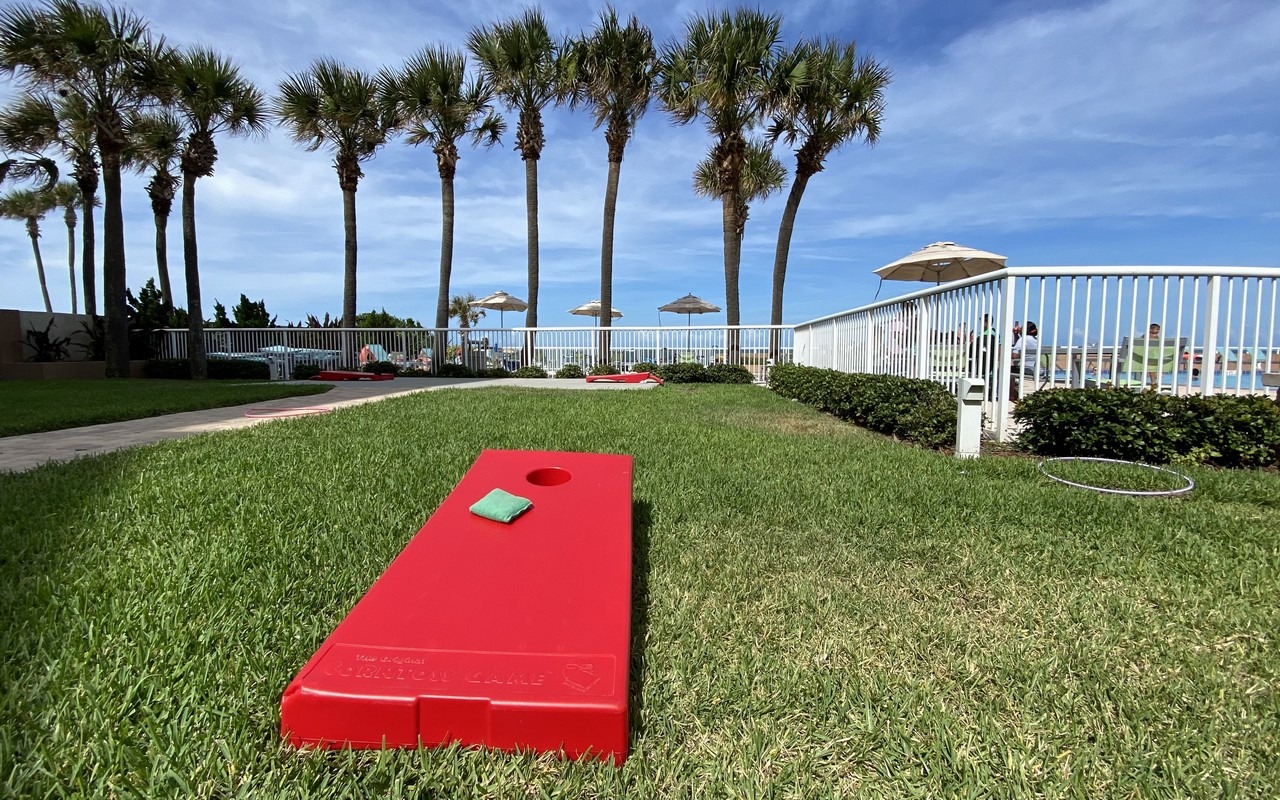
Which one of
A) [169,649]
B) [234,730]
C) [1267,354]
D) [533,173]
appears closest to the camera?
[234,730]

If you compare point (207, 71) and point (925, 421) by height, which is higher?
point (207, 71)

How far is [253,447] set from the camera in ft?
13.3

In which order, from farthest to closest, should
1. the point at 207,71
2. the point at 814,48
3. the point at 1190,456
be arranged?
the point at 814,48
the point at 207,71
the point at 1190,456

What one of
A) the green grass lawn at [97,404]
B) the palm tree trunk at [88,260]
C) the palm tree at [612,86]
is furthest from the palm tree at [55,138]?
the palm tree at [612,86]

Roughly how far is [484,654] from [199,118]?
57.6ft

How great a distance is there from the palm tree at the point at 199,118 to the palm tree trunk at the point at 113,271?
1.24m

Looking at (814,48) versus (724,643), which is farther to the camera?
(814,48)

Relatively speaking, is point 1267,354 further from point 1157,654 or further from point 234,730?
point 234,730

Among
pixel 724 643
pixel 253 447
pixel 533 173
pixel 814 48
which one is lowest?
pixel 724 643

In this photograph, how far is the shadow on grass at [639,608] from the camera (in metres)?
1.51

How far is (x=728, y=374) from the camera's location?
15.2m

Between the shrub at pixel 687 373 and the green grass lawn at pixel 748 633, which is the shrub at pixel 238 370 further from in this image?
the green grass lawn at pixel 748 633

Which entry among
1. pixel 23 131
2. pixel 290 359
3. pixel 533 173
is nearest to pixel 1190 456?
pixel 533 173

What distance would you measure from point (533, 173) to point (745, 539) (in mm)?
→ 16861
